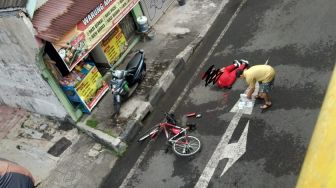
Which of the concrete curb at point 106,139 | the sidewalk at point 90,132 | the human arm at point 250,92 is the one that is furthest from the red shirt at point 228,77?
the concrete curb at point 106,139

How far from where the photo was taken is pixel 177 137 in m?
11.1


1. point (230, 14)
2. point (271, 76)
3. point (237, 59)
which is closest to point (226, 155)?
point (271, 76)

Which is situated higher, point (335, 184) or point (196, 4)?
point (335, 184)

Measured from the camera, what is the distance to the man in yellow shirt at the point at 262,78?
10.3 m

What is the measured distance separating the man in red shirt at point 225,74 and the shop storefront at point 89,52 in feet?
12.3

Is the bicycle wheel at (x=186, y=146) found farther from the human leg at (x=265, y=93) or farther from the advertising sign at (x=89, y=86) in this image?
the advertising sign at (x=89, y=86)

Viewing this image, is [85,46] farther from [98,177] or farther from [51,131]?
[98,177]

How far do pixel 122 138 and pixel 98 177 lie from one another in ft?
4.53

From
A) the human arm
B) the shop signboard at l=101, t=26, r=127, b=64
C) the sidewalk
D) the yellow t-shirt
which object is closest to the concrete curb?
the sidewalk

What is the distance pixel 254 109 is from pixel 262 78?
3.72 ft

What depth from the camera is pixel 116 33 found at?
14.6 metres

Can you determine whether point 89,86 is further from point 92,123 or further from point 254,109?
point 254,109

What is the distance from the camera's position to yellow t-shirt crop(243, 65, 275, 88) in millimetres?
10328

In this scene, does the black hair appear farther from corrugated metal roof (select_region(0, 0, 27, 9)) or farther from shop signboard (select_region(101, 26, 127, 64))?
corrugated metal roof (select_region(0, 0, 27, 9))
